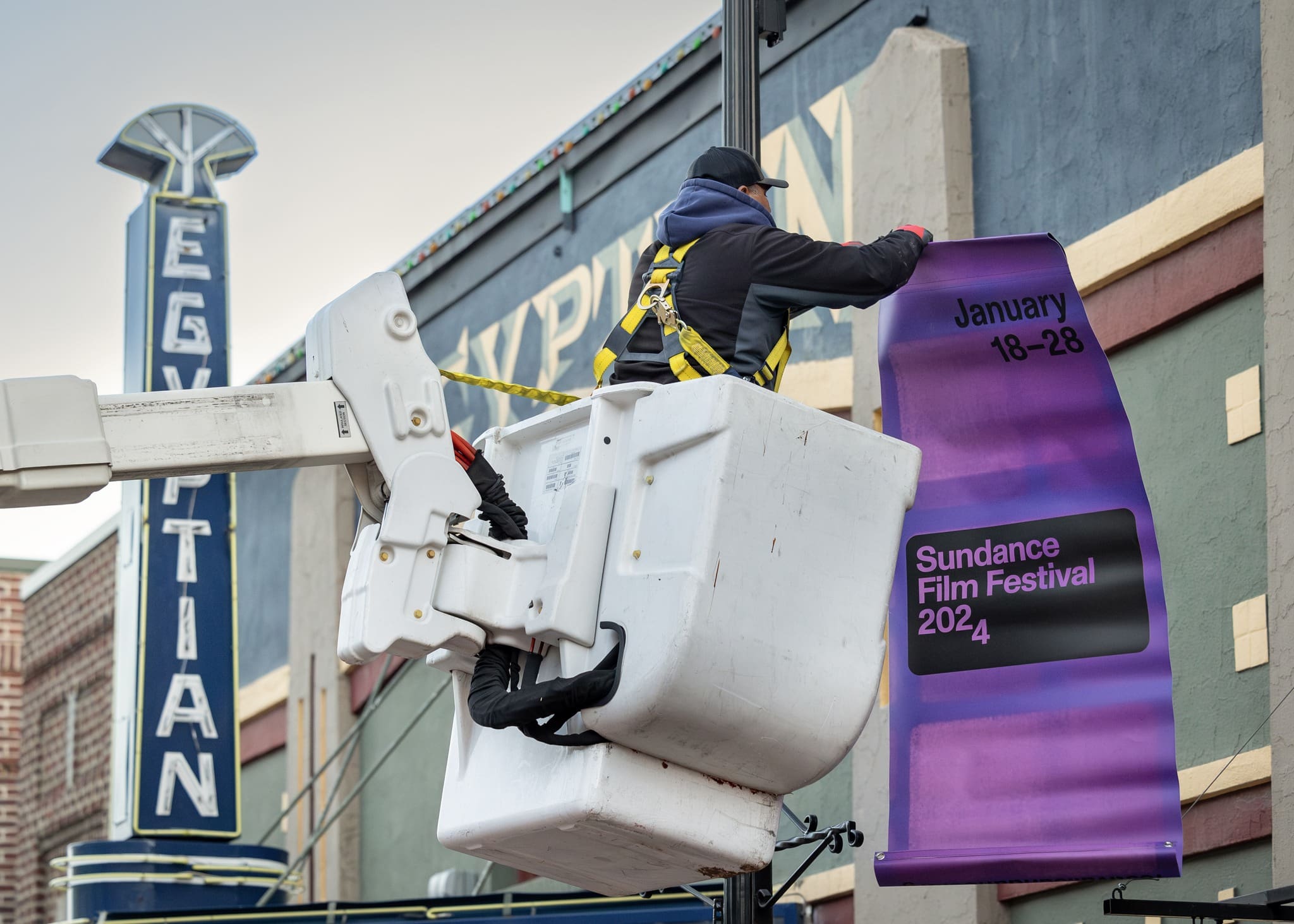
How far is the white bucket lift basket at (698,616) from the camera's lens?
5590mm

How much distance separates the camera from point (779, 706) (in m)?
5.66

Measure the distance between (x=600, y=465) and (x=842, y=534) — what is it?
789mm

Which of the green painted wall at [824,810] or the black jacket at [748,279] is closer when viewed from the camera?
the black jacket at [748,279]

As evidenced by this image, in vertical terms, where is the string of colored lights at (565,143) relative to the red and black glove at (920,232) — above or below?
above

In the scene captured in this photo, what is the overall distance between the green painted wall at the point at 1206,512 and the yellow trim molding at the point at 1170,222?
0.40 m

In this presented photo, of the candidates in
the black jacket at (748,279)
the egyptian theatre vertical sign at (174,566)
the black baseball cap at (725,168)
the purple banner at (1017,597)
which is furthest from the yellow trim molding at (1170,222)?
the egyptian theatre vertical sign at (174,566)

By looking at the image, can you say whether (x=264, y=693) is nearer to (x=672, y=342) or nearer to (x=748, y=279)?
A: (x=672, y=342)

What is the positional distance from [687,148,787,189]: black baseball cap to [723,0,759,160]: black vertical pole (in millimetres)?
498

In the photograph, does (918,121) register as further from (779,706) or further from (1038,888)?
(779,706)

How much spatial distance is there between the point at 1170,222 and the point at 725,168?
12.3 ft

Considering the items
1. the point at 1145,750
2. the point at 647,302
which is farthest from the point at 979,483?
the point at 647,302

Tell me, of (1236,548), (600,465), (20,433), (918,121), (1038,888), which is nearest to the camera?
(20,433)

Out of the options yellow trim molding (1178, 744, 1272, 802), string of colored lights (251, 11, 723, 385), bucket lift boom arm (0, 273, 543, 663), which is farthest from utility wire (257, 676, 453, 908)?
bucket lift boom arm (0, 273, 543, 663)

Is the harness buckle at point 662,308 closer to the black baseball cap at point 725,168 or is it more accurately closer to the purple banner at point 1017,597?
the black baseball cap at point 725,168
